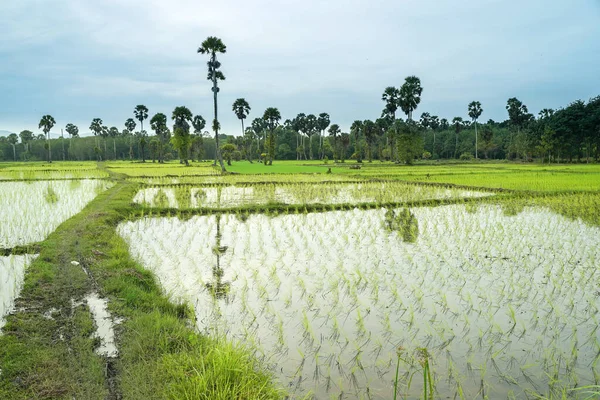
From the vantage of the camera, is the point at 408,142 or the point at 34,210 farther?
the point at 408,142

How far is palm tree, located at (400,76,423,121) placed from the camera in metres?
50.1

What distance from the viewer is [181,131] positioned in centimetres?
5194

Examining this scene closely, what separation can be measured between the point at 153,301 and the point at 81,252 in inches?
140

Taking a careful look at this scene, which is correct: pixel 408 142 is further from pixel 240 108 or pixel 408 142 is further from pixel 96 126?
pixel 96 126

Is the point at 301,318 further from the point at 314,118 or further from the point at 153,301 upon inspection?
the point at 314,118

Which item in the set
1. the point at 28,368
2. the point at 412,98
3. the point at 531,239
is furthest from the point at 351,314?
the point at 412,98

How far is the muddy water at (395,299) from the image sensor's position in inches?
166

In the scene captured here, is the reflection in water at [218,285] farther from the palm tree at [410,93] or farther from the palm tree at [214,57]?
the palm tree at [410,93]

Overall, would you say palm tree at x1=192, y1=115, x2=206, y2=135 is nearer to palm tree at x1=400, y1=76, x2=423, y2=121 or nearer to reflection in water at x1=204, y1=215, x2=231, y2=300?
palm tree at x1=400, y1=76, x2=423, y2=121

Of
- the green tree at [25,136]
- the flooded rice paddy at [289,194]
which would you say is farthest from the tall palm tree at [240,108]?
the green tree at [25,136]

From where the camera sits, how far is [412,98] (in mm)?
50125

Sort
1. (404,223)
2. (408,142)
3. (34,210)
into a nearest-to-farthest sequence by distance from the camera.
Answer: (404,223)
(34,210)
(408,142)

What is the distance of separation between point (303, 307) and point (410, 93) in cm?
4829

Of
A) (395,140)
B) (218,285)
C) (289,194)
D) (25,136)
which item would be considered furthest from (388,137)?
(25,136)
